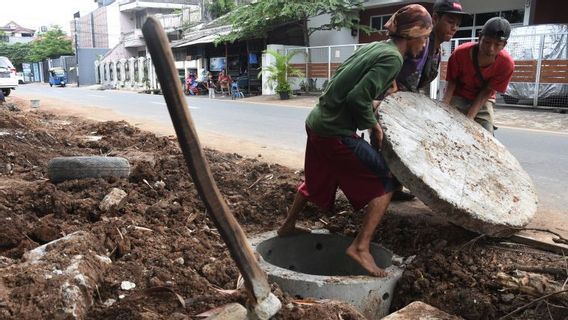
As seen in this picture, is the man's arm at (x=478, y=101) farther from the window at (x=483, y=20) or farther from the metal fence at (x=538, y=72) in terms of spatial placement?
the window at (x=483, y=20)

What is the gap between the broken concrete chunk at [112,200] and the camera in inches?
149

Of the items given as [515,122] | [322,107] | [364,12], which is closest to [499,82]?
[322,107]

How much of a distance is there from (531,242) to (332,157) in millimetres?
1508

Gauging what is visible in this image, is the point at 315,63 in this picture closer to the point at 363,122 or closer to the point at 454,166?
the point at 454,166

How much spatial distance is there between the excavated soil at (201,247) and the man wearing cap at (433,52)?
1116 mm

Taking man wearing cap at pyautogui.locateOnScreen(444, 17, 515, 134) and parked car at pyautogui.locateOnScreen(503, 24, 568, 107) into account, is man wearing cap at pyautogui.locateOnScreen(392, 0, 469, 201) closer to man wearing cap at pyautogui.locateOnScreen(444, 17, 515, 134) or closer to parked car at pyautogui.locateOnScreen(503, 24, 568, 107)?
man wearing cap at pyautogui.locateOnScreen(444, 17, 515, 134)

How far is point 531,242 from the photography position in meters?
3.32

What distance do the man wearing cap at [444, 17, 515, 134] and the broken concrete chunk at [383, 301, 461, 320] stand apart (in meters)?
2.11

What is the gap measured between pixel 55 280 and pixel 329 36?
69.1 ft

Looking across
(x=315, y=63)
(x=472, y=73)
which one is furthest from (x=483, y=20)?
(x=472, y=73)

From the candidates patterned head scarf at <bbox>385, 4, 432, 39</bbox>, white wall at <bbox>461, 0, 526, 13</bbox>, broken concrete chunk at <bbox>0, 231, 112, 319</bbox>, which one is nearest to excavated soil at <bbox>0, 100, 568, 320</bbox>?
broken concrete chunk at <bbox>0, 231, 112, 319</bbox>

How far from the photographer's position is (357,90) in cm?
283

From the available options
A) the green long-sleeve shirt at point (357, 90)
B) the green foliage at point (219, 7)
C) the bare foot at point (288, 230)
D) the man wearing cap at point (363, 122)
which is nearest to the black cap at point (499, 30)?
the man wearing cap at point (363, 122)

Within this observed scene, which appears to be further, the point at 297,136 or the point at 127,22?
the point at 127,22
